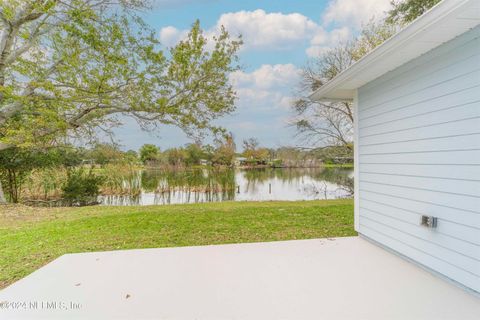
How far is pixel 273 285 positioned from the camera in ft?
7.95

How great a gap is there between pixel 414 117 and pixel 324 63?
28.9 feet

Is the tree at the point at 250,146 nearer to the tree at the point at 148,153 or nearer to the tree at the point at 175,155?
the tree at the point at 175,155

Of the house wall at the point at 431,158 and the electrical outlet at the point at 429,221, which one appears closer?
the house wall at the point at 431,158

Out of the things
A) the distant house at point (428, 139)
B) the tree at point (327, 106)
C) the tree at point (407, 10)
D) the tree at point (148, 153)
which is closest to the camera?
the distant house at point (428, 139)

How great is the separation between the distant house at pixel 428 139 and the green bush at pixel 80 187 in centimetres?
954

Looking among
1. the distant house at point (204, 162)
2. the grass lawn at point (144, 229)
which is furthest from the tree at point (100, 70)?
the distant house at point (204, 162)

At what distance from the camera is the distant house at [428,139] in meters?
2.17

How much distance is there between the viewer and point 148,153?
23.7 meters

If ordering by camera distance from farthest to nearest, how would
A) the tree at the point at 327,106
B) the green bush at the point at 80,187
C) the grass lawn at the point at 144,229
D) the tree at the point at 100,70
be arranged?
the tree at the point at 327,106 < the green bush at the point at 80,187 < the tree at the point at 100,70 < the grass lawn at the point at 144,229

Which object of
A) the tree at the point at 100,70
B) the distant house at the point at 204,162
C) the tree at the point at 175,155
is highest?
the tree at the point at 100,70

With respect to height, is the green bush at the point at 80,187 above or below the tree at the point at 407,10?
below

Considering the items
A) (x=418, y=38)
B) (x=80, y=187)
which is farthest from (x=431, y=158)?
(x=80, y=187)

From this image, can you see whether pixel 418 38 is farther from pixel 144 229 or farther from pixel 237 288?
pixel 144 229

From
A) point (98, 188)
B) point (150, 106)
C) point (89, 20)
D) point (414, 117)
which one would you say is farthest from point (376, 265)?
point (98, 188)
